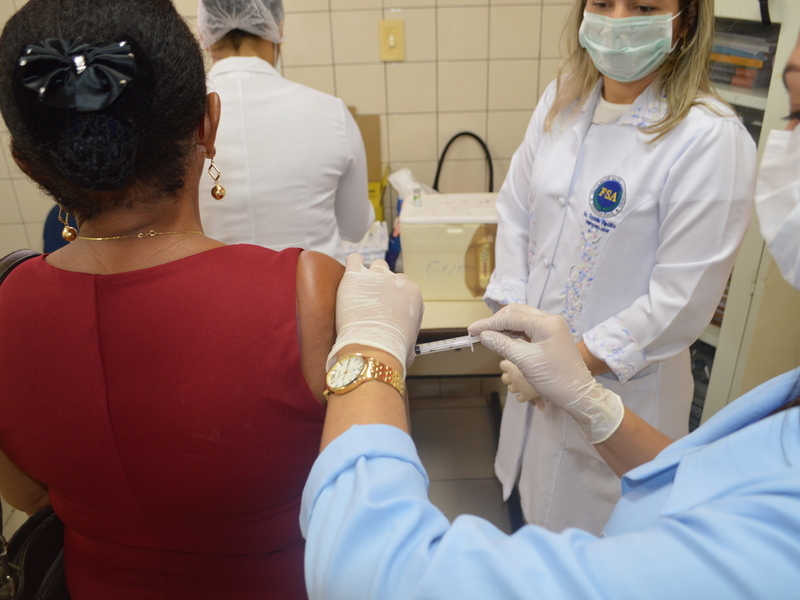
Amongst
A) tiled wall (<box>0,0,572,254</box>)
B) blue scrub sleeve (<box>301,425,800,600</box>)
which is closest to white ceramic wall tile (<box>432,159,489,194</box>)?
tiled wall (<box>0,0,572,254</box>)

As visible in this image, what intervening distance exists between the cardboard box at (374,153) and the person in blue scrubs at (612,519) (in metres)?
1.76

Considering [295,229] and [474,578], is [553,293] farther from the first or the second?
[474,578]

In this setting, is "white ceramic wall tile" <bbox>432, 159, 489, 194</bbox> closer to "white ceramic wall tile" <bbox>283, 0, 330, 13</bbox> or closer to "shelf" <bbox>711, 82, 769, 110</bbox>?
"white ceramic wall tile" <bbox>283, 0, 330, 13</bbox>

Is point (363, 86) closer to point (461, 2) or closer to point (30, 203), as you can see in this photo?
point (461, 2)

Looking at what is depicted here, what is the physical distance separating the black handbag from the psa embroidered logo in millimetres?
1055

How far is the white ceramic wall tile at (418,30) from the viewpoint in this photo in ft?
7.43

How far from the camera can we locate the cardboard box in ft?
7.92

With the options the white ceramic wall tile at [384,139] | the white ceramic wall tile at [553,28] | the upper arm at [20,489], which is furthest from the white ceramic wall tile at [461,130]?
the upper arm at [20,489]

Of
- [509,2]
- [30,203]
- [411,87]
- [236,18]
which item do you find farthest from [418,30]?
[30,203]

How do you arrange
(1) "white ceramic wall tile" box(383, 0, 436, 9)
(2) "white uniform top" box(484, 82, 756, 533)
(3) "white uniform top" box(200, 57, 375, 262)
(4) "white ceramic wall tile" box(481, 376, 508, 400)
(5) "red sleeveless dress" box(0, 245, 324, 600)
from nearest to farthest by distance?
(5) "red sleeveless dress" box(0, 245, 324, 600) → (2) "white uniform top" box(484, 82, 756, 533) → (3) "white uniform top" box(200, 57, 375, 262) → (1) "white ceramic wall tile" box(383, 0, 436, 9) → (4) "white ceramic wall tile" box(481, 376, 508, 400)

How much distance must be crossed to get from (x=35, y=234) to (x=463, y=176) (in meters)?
1.96

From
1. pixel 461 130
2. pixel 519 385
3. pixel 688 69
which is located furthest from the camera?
pixel 461 130

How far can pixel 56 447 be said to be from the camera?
72cm

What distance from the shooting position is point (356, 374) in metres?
0.65
